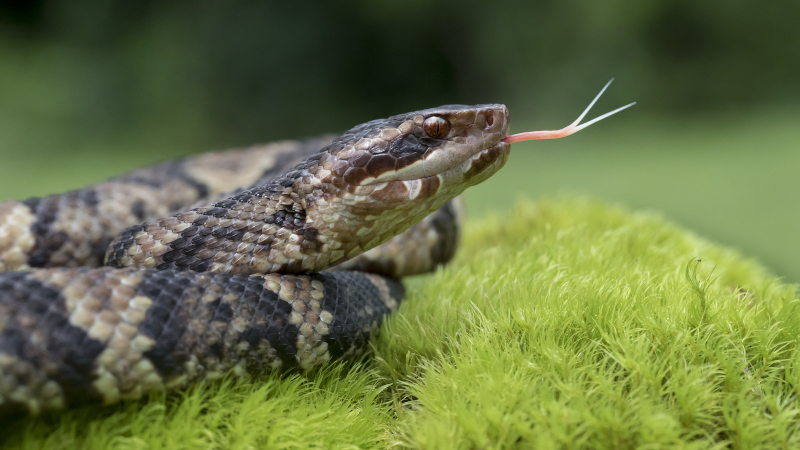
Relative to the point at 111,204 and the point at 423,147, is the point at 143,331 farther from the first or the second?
the point at 111,204

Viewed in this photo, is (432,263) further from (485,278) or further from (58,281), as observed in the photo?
(58,281)

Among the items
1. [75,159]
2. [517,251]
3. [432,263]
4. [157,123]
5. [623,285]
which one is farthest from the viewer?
[157,123]

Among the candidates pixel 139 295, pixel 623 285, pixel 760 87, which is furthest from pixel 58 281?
pixel 760 87

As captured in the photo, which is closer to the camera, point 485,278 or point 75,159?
point 485,278

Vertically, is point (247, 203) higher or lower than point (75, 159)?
lower

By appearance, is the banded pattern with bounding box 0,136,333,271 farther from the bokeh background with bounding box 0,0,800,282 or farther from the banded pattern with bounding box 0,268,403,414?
the bokeh background with bounding box 0,0,800,282

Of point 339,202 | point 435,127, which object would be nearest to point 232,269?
point 339,202

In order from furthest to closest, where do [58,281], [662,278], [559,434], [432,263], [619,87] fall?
[619,87], [432,263], [662,278], [58,281], [559,434]

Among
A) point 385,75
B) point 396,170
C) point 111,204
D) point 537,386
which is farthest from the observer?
point 385,75
